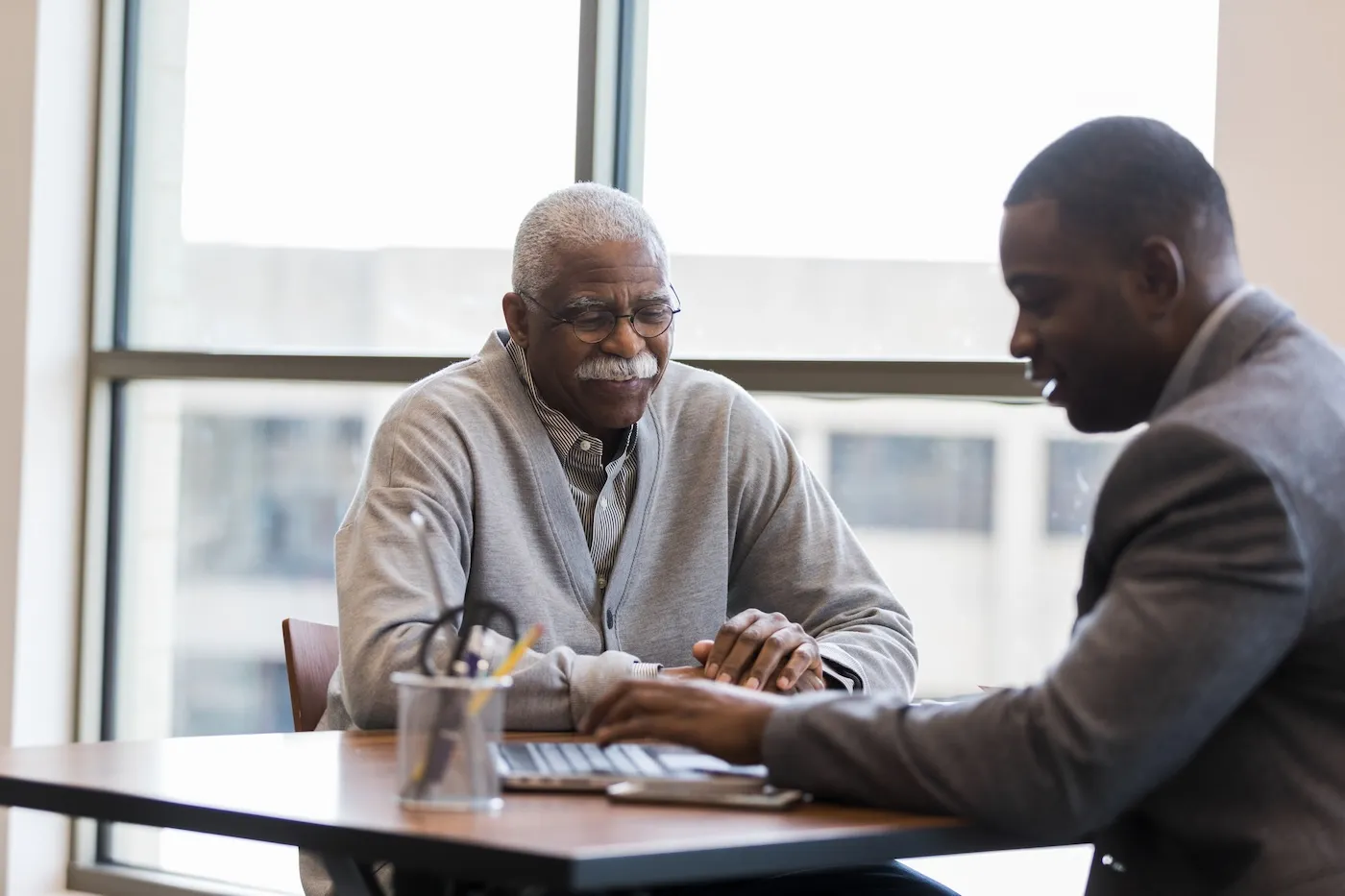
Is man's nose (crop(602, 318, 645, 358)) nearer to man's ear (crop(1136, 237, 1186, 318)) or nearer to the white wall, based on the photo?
man's ear (crop(1136, 237, 1186, 318))

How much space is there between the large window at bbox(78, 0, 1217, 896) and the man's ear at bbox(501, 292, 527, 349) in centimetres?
92

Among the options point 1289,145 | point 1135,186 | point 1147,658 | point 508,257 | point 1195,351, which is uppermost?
point 1289,145

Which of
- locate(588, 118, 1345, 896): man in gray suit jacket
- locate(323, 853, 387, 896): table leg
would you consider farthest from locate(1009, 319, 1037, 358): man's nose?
locate(323, 853, 387, 896): table leg

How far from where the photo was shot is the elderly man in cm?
217

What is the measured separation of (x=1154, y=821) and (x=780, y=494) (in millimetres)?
1074

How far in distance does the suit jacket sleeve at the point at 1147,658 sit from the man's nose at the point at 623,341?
3.48 ft

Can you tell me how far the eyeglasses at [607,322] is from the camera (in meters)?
2.32

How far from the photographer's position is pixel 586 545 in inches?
90.5

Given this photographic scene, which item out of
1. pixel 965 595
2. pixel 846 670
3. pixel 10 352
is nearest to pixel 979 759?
pixel 846 670

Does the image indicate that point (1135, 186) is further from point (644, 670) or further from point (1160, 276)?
point (644, 670)

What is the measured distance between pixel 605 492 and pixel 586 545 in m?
0.09

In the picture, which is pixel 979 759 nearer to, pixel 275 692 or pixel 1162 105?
A: pixel 1162 105

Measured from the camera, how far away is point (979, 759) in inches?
52.4

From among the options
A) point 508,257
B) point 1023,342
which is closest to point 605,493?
point 1023,342
